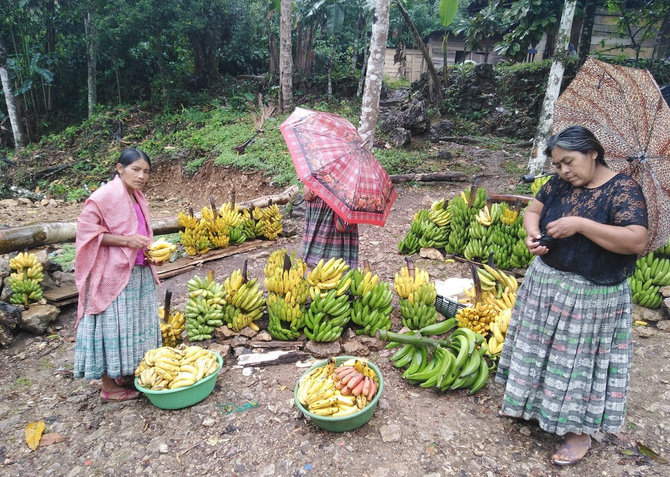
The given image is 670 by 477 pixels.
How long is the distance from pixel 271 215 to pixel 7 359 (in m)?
4.34

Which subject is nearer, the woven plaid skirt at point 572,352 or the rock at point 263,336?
the woven plaid skirt at point 572,352

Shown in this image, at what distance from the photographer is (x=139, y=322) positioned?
313 centimetres

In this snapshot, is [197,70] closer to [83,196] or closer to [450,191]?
[83,196]

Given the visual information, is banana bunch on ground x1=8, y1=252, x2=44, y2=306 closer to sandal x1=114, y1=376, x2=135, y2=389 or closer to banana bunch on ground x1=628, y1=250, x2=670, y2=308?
sandal x1=114, y1=376, x2=135, y2=389

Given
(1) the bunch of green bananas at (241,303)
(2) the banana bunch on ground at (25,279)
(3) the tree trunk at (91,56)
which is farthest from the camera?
(3) the tree trunk at (91,56)

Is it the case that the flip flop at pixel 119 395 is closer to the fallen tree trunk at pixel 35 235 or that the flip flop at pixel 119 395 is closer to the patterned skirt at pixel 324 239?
the patterned skirt at pixel 324 239

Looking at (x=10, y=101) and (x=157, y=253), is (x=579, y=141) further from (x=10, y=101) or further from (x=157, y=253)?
(x=10, y=101)

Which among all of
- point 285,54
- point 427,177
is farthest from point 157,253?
point 285,54

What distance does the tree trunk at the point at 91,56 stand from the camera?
599 inches

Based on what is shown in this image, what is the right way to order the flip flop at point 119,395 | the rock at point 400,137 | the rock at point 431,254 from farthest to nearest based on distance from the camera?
1. the rock at point 400,137
2. the rock at point 431,254
3. the flip flop at point 119,395

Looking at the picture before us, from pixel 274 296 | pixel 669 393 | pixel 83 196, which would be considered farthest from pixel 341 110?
pixel 669 393

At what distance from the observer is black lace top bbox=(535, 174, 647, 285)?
2.13m

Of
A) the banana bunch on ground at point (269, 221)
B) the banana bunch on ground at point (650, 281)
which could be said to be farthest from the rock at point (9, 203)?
the banana bunch on ground at point (650, 281)

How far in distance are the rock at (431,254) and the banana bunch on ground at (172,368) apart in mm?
3937
